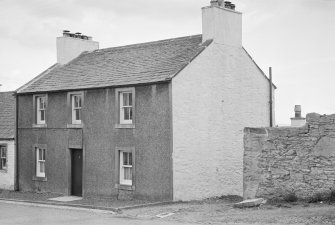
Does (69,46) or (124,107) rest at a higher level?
(69,46)

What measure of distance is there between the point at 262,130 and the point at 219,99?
4.81 metres

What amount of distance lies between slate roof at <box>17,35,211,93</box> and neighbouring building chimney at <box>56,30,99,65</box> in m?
0.45

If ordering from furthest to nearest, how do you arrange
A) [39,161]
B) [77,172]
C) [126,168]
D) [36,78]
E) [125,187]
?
[36,78]
[39,161]
[77,172]
[126,168]
[125,187]

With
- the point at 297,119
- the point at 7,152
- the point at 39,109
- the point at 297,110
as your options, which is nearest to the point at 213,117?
the point at 297,119

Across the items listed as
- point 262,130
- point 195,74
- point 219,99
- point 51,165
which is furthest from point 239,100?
point 51,165

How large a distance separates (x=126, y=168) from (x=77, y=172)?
11.4 feet

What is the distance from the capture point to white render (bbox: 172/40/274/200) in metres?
23.5

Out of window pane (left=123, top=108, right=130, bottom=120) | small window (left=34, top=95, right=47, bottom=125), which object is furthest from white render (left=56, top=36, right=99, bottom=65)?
window pane (left=123, top=108, right=130, bottom=120)

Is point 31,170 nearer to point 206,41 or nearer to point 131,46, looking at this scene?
point 131,46

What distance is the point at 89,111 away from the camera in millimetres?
26656

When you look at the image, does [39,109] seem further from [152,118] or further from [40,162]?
[152,118]

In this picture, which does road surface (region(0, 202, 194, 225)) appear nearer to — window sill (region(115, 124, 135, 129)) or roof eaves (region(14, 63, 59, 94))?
window sill (region(115, 124, 135, 129))

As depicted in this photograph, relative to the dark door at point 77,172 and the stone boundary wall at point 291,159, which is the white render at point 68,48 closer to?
the dark door at point 77,172

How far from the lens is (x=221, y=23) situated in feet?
83.6
